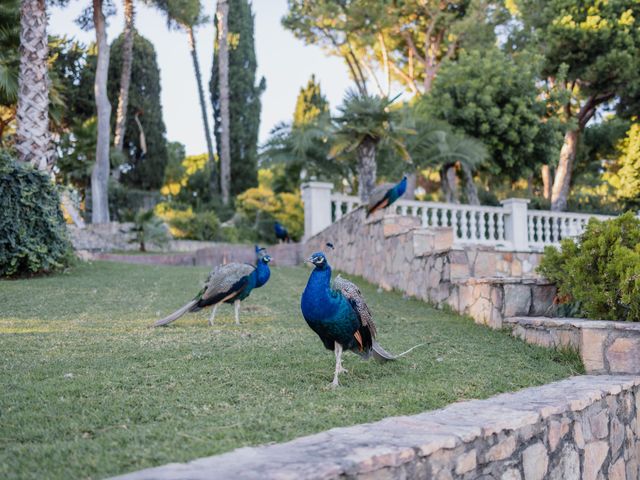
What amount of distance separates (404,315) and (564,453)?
132 inches

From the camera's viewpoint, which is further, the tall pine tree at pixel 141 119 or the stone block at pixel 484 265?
the tall pine tree at pixel 141 119

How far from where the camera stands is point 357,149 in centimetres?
1306

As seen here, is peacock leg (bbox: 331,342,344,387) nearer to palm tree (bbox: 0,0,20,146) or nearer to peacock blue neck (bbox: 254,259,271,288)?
peacock blue neck (bbox: 254,259,271,288)

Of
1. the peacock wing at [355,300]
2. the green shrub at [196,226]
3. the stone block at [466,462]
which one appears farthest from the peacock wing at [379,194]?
the green shrub at [196,226]

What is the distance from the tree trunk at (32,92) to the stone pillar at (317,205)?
17.3 ft

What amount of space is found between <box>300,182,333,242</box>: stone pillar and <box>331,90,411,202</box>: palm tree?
80cm

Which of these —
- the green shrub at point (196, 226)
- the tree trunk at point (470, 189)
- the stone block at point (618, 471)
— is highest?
the tree trunk at point (470, 189)

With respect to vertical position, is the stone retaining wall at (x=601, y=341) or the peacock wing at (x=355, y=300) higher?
the peacock wing at (x=355, y=300)

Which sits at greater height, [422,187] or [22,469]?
[422,187]

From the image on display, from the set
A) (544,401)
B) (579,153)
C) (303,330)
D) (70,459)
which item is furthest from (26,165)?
(579,153)

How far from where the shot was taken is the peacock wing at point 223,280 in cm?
608

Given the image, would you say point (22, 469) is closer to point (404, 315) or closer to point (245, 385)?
point (245, 385)

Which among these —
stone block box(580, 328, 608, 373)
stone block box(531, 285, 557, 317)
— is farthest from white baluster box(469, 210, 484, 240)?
stone block box(580, 328, 608, 373)

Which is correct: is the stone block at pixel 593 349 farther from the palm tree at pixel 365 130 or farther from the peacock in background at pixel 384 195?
the palm tree at pixel 365 130
